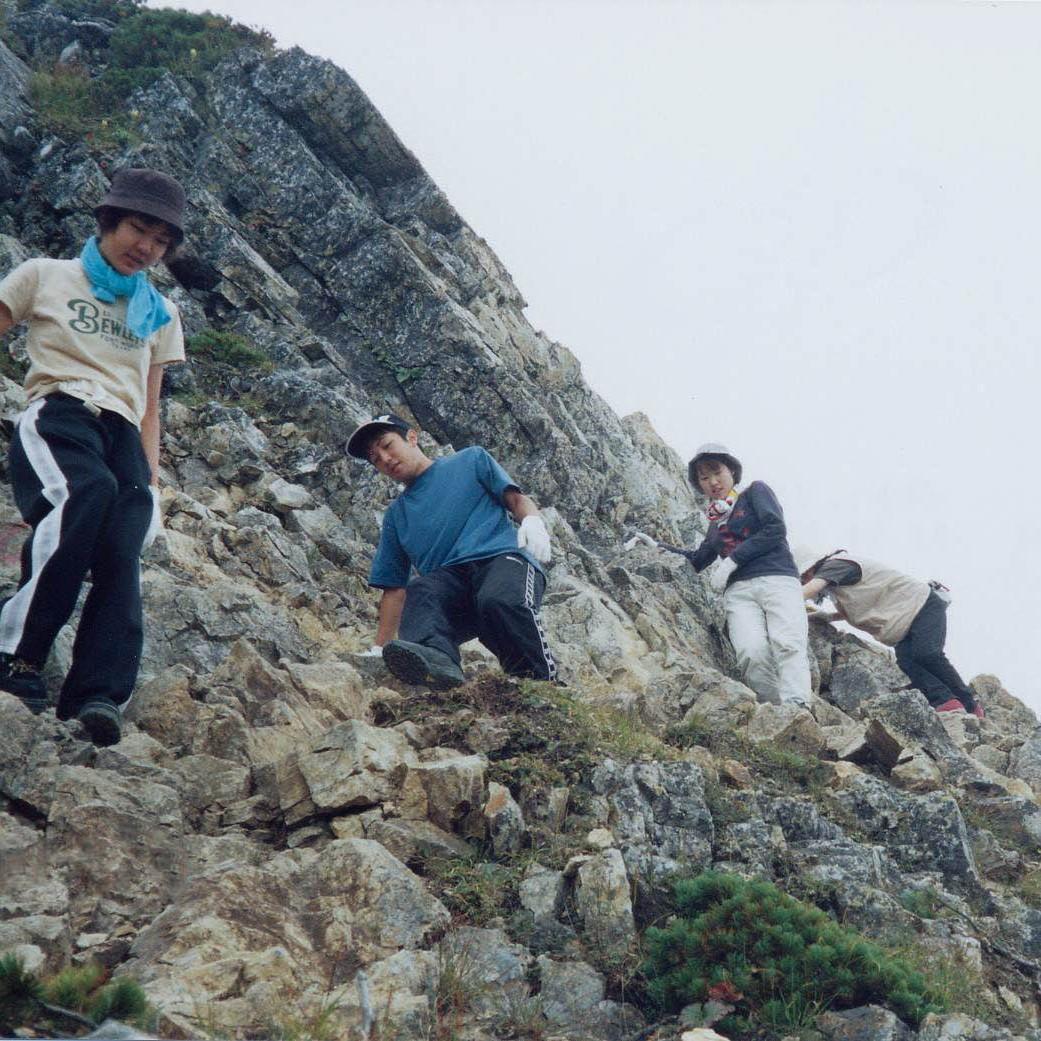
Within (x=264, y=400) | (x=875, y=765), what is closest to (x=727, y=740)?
(x=875, y=765)

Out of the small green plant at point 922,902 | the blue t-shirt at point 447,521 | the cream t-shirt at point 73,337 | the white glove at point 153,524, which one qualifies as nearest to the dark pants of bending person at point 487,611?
the blue t-shirt at point 447,521

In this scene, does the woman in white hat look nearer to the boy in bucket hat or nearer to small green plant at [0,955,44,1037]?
the boy in bucket hat

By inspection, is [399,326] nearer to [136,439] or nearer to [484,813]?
[136,439]

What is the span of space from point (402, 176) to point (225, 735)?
1491 centimetres

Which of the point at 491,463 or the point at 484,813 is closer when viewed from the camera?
the point at 484,813

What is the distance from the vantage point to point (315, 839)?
5387mm

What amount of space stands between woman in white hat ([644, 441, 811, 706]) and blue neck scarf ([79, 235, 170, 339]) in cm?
724

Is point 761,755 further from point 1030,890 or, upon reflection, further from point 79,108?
point 79,108

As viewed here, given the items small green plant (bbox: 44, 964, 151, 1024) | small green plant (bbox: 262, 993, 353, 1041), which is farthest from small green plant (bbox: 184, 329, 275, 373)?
small green plant (bbox: 44, 964, 151, 1024)

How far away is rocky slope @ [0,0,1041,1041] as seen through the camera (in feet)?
14.3

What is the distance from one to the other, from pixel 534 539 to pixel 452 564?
64cm

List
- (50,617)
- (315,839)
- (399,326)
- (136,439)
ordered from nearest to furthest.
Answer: (315,839), (50,617), (136,439), (399,326)

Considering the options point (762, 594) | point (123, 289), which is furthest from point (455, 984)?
point (762, 594)

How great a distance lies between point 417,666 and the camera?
7.16 metres
